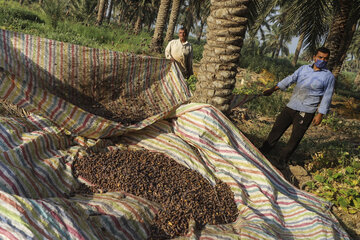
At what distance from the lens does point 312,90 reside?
334cm

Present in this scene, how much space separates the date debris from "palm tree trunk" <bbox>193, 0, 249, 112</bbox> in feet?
3.72

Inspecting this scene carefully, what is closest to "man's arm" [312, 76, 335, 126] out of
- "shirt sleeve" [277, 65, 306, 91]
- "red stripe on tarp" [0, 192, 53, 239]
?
"shirt sleeve" [277, 65, 306, 91]

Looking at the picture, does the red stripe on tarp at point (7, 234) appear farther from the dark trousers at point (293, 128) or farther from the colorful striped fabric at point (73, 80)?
the dark trousers at point (293, 128)

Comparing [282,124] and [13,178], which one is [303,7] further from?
[13,178]

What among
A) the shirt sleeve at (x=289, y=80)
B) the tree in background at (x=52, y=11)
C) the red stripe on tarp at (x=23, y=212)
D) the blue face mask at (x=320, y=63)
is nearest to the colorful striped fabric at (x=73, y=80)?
the red stripe on tarp at (x=23, y=212)

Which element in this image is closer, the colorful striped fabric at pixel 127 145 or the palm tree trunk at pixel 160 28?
the colorful striped fabric at pixel 127 145

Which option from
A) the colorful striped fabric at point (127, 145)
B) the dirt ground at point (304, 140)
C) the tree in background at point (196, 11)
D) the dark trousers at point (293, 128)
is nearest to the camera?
the colorful striped fabric at point (127, 145)

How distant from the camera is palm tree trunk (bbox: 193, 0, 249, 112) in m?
3.01

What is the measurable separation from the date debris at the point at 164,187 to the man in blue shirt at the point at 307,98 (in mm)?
1550

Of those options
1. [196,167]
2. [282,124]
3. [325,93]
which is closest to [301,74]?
[325,93]

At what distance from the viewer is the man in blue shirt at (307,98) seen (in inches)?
129

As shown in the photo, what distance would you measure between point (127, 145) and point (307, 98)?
2341 millimetres

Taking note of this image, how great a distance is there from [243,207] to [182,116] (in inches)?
43.0

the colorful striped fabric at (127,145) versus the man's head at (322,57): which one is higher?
the man's head at (322,57)
